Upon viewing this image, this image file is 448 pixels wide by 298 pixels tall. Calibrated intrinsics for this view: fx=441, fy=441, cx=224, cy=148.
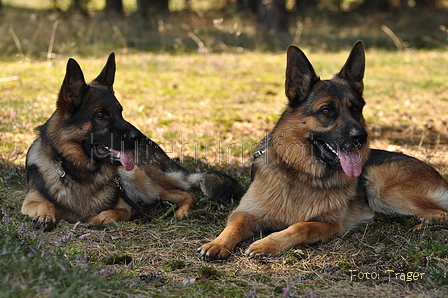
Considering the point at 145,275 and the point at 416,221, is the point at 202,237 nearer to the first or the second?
the point at 145,275

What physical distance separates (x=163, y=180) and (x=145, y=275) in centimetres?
210

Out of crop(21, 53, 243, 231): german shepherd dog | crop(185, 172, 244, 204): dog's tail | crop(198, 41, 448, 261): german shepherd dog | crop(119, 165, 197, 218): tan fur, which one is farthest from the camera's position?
crop(119, 165, 197, 218): tan fur

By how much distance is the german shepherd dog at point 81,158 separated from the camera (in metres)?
4.30

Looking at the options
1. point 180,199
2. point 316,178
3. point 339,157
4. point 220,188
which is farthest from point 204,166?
point 339,157

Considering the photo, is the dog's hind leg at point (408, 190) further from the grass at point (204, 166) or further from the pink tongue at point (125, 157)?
the pink tongue at point (125, 157)

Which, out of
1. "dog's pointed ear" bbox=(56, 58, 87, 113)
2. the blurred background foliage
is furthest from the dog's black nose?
the blurred background foliage

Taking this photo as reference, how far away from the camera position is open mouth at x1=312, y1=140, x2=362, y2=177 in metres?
4.05

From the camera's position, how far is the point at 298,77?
4.28 m

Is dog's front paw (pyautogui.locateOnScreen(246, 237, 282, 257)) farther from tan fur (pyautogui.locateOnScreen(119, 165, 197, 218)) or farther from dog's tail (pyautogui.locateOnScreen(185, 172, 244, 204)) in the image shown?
tan fur (pyautogui.locateOnScreen(119, 165, 197, 218))

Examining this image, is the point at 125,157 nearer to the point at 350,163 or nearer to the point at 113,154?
the point at 113,154

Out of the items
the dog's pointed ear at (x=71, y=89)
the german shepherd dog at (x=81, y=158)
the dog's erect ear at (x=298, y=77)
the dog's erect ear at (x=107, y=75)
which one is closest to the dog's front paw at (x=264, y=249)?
the german shepherd dog at (x=81, y=158)

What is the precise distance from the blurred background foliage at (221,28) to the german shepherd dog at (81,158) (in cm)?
516

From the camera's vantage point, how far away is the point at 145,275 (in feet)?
11.0

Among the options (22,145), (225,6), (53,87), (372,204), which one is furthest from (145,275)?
(225,6)
